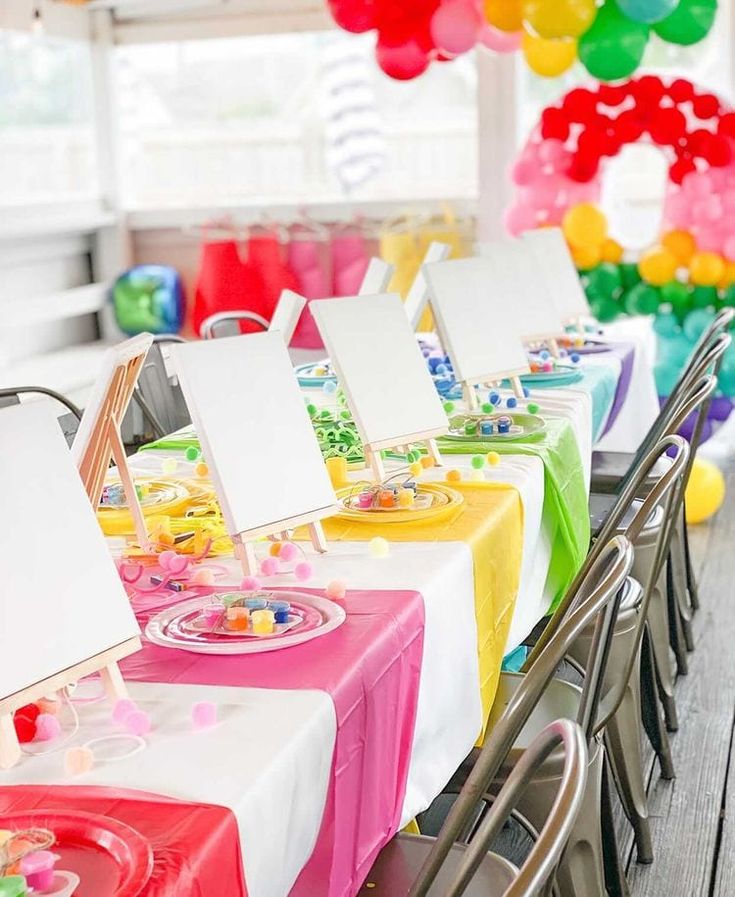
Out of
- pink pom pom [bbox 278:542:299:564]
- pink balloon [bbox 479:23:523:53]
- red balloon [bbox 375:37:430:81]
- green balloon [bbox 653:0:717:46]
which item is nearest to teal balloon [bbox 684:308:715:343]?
green balloon [bbox 653:0:717:46]

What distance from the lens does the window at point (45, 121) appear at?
6.49 m

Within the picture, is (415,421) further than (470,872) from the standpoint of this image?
Yes

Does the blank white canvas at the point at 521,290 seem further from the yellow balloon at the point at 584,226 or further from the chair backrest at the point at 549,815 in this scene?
the chair backrest at the point at 549,815

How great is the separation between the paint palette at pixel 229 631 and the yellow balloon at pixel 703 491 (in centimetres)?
335

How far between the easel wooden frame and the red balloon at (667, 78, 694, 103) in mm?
3569

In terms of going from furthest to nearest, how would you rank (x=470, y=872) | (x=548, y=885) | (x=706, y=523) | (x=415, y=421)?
(x=706, y=523) → (x=415, y=421) → (x=548, y=885) → (x=470, y=872)

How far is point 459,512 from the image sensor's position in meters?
2.26

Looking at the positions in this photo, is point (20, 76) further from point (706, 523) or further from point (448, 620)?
point (448, 620)

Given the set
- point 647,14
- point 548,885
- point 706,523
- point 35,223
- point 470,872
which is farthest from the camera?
point 35,223

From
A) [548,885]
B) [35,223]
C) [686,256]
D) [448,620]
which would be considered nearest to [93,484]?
[448,620]

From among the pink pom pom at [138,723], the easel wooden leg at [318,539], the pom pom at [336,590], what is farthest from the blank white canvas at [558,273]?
the pink pom pom at [138,723]

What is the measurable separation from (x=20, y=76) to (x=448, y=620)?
542cm

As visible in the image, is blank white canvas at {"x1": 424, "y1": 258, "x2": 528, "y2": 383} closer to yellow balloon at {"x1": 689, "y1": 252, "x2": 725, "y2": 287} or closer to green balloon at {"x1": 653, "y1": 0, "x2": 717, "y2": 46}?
yellow balloon at {"x1": 689, "y1": 252, "x2": 725, "y2": 287}

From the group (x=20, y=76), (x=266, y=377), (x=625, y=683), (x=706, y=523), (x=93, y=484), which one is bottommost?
(x=706, y=523)
